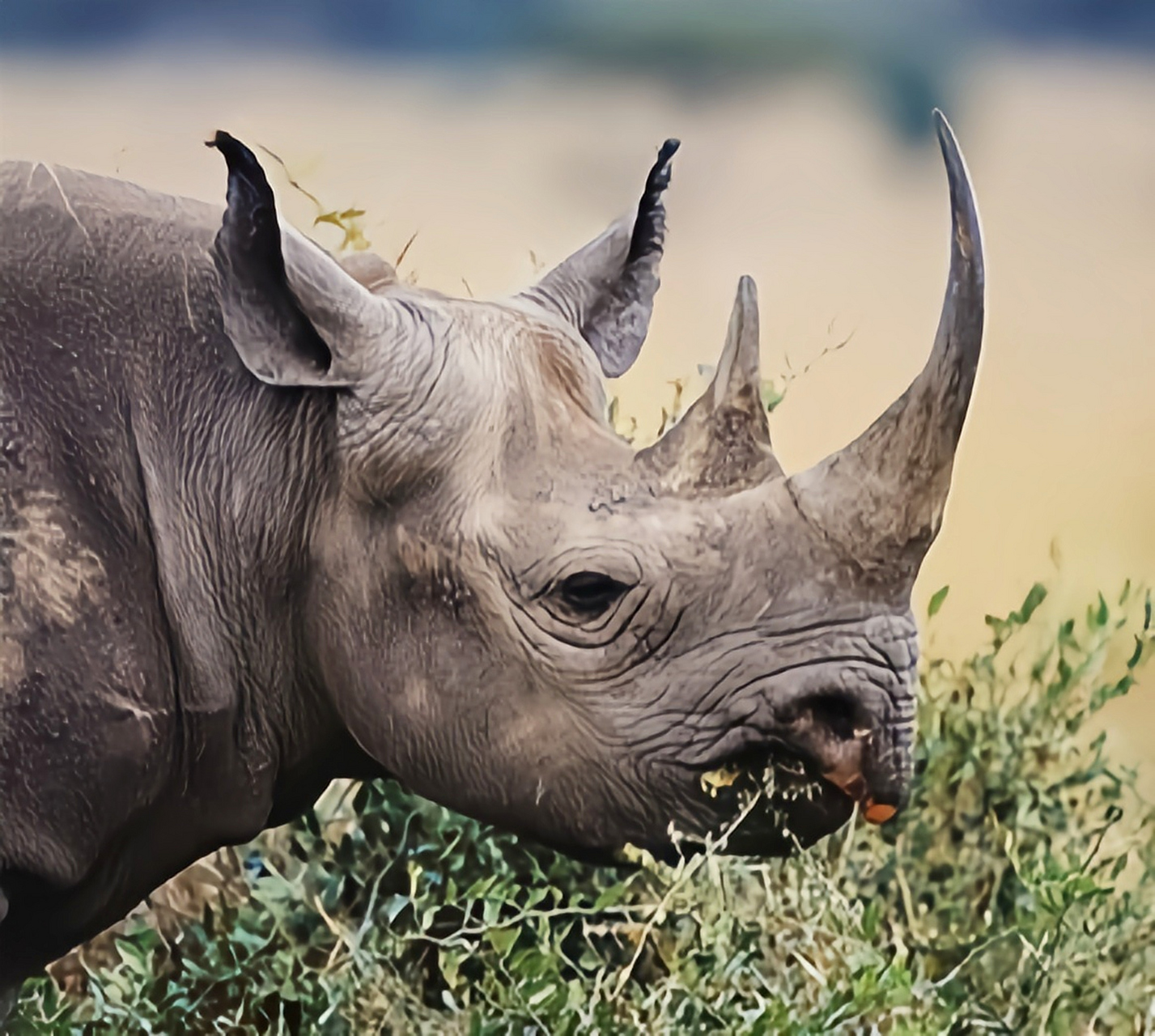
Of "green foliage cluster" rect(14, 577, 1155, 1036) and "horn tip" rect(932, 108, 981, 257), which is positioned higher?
"horn tip" rect(932, 108, 981, 257)

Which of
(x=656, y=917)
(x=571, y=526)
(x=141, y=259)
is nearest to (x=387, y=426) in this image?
(x=571, y=526)

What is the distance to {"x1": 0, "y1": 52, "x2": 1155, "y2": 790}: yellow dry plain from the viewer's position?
2.92m

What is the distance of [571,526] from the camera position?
82.0 inches

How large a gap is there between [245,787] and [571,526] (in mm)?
591

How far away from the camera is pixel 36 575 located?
7.08 feet

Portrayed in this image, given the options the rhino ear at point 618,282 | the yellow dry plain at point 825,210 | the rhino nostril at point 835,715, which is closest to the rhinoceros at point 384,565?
the rhino nostril at point 835,715

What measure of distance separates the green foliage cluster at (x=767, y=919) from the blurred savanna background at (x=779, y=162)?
210 millimetres

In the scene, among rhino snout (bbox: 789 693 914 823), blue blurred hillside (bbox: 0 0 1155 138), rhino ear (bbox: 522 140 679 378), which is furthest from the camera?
blue blurred hillside (bbox: 0 0 1155 138)

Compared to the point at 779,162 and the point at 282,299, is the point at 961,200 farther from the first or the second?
the point at 779,162

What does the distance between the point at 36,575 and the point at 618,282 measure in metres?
0.94

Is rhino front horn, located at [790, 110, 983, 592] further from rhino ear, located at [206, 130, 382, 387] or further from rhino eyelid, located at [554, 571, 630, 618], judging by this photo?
rhino ear, located at [206, 130, 382, 387]

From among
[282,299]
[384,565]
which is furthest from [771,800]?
[282,299]

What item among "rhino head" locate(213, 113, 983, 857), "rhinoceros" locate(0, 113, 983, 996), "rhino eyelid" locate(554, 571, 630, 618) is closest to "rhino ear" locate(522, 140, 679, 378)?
"rhinoceros" locate(0, 113, 983, 996)

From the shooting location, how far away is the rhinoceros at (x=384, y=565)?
197 centimetres
